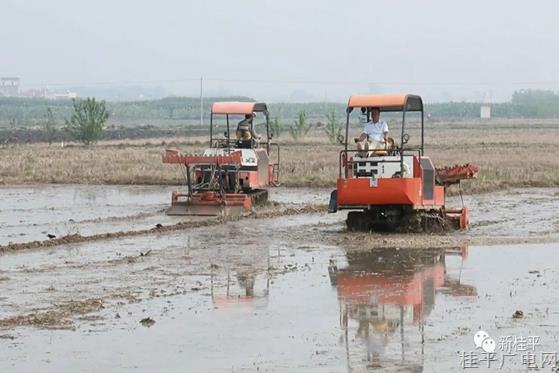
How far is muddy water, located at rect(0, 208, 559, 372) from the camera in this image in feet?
35.2

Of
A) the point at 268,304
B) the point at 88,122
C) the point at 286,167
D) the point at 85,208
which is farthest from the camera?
the point at 88,122

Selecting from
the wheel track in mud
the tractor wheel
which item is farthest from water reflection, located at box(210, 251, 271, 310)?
the tractor wheel

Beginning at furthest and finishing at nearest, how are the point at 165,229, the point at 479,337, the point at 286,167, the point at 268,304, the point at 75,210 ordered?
the point at 286,167, the point at 75,210, the point at 165,229, the point at 268,304, the point at 479,337

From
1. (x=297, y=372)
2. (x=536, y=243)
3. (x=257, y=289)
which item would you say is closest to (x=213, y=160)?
(x=536, y=243)

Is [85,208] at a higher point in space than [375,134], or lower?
lower

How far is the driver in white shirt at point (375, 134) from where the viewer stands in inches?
819

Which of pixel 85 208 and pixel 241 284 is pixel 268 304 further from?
pixel 85 208

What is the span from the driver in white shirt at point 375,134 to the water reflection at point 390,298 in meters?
2.66

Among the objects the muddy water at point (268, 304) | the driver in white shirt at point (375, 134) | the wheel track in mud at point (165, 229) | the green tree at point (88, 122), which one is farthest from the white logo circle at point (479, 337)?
the green tree at point (88, 122)

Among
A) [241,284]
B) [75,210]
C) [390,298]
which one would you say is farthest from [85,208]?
[390,298]

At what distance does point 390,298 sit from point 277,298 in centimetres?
130

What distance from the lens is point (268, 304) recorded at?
13.6m

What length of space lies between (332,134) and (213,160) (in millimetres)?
44374

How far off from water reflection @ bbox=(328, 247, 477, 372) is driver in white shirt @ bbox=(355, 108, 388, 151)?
2658mm
